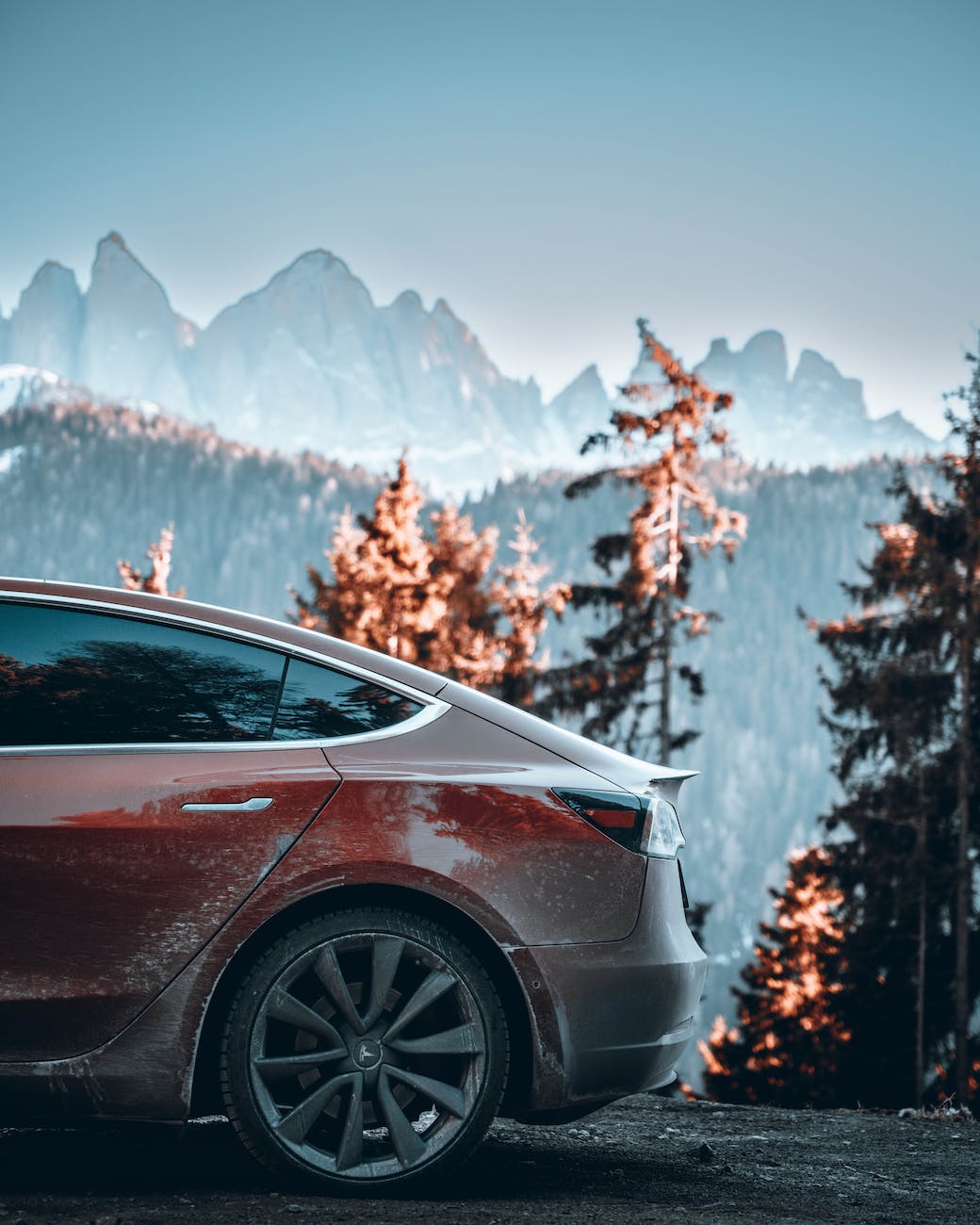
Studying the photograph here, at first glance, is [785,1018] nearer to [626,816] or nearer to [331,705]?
[626,816]

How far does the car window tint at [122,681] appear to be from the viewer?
3.26 meters

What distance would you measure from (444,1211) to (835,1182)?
68.3 inches

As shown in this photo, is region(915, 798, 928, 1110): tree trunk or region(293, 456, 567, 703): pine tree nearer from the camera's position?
region(915, 798, 928, 1110): tree trunk

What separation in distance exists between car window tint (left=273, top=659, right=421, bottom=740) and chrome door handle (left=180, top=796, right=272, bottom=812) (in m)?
0.22

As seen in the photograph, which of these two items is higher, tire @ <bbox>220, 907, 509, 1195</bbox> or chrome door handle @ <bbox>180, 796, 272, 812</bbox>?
chrome door handle @ <bbox>180, 796, 272, 812</bbox>

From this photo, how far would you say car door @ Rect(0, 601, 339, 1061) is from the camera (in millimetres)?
3053

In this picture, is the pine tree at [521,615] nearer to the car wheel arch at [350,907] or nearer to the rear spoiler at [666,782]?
the rear spoiler at [666,782]

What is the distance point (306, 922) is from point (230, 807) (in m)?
0.39

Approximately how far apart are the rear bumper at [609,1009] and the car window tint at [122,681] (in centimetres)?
113

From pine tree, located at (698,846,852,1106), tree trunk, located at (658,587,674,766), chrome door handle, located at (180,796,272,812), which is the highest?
Answer: tree trunk, located at (658,587,674,766)

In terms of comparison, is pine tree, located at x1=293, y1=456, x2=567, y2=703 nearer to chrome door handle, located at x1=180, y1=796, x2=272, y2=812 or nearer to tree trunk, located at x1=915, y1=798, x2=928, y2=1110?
tree trunk, located at x1=915, y1=798, x2=928, y2=1110

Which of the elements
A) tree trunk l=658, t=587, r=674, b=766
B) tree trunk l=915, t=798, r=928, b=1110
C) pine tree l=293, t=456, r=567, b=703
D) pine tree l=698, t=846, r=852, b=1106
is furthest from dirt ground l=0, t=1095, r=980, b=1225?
pine tree l=698, t=846, r=852, b=1106

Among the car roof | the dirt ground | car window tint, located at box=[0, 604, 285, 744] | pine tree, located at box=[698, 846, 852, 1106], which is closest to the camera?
the dirt ground

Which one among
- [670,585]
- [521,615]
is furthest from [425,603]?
[670,585]
